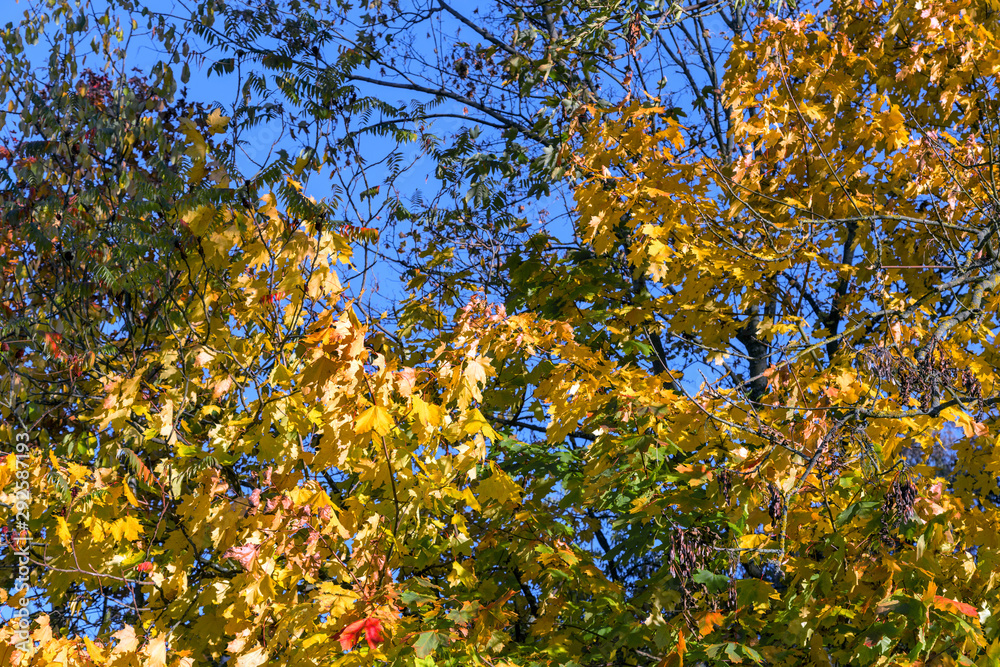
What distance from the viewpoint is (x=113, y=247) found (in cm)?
473

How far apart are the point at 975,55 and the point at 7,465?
6.08 m

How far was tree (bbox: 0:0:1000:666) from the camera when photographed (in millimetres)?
3406

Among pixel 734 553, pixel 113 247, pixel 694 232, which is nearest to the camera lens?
pixel 734 553

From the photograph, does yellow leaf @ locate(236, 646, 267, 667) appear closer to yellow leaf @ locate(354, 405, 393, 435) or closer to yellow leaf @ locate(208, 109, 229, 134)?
yellow leaf @ locate(354, 405, 393, 435)

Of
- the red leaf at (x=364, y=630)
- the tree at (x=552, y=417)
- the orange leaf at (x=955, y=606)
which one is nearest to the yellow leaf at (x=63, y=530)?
the tree at (x=552, y=417)

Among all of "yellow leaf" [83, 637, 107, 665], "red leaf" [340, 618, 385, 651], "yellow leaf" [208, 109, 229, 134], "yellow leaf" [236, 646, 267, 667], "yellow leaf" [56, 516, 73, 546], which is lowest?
"yellow leaf" [83, 637, 107, 665]

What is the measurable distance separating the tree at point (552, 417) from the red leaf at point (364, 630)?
0.02 metres

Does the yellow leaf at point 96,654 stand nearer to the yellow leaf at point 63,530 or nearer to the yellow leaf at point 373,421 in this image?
the yellow leaf at point 63,530

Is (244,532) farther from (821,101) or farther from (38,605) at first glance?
(821,101)

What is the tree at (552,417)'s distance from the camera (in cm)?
341

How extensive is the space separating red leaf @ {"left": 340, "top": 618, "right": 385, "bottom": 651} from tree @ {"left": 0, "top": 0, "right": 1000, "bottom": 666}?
0.07 ft

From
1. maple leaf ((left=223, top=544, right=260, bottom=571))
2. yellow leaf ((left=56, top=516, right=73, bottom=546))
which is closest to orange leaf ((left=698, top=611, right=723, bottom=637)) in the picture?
maple leaf ((left=223, top=544, right=260, bottom=571))

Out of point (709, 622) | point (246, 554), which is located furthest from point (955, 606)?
point (246, 554)

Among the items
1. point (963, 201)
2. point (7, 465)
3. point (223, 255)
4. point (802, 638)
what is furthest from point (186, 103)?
point (963, 201)
